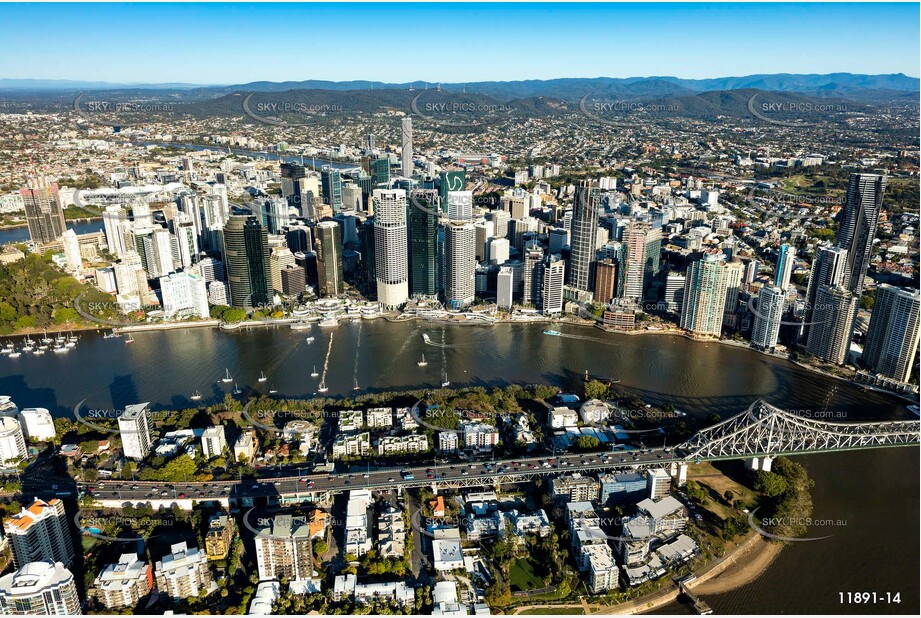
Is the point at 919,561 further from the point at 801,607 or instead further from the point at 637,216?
the point at 637,216

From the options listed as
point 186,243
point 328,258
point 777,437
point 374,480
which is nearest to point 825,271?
point 777,437

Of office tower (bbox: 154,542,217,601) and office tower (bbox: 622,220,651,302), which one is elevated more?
office tower (bbox: 622,220,651,302)

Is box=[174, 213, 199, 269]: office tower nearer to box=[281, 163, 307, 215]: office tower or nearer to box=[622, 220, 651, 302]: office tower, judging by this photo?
box=[281, 163, 307, 215]: office tower

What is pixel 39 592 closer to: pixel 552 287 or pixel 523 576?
pixel 523 576

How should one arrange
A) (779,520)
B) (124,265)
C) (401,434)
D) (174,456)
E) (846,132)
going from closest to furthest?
(779,520) < (174,456) < (401,434) < (124,265) < (846,132)

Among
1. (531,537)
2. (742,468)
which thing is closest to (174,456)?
(531,537)


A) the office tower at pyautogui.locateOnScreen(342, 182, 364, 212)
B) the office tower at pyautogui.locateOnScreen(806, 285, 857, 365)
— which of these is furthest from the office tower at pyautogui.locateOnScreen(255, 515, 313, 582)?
the office tower at pyautogui.locateOnScreen(342, 182, 364, 212)
